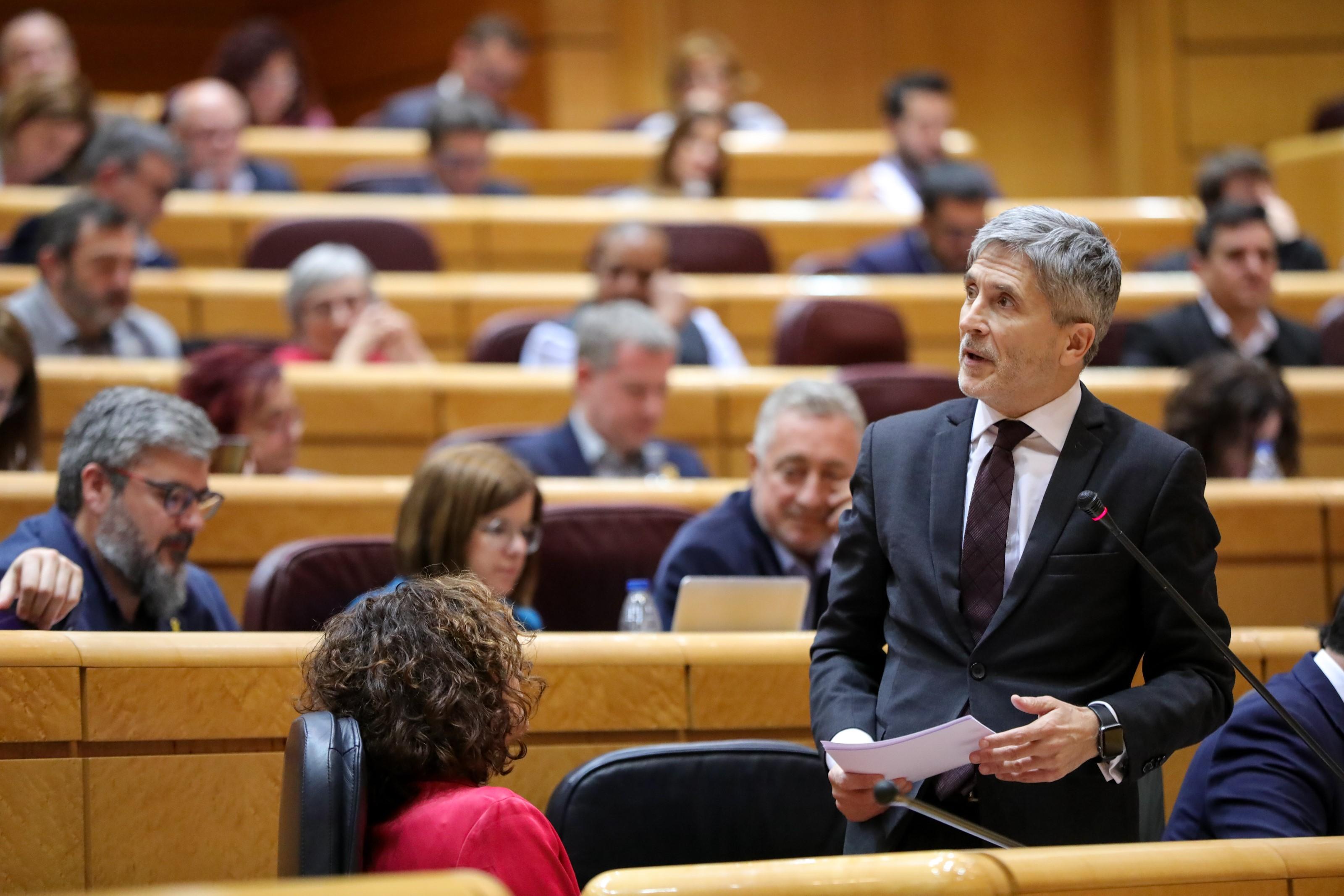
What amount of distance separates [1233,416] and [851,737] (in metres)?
1.82

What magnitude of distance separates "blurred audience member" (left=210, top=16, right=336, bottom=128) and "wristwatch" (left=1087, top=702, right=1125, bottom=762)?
487 centimetres

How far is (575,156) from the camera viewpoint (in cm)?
549

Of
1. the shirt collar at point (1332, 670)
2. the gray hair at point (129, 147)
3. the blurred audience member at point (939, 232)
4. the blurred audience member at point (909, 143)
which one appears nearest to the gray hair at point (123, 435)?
the shirt collar at point (1332, 670)

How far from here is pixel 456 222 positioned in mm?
4641

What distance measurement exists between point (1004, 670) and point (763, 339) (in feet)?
9.67

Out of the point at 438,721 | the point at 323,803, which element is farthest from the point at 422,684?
the point at 323,803

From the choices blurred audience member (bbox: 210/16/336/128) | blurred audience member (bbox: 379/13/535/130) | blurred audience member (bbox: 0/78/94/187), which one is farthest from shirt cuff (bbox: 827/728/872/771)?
blurred audience member (bbox: 210/16/336/128)

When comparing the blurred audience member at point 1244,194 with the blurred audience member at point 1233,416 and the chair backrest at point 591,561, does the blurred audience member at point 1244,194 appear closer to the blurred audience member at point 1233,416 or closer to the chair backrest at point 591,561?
the blurred audience member at point 1233,416

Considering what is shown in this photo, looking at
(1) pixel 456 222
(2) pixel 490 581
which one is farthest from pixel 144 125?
(2) pixel 490 581

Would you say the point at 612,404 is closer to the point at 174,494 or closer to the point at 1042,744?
the point at 174,494

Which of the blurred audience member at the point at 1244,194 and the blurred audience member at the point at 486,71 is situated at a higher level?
the blurred audience member at the point at 486,71

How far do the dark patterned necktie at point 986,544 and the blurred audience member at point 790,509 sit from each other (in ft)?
3.06

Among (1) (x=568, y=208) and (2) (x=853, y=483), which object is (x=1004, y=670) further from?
(1) (x=568, y=208)

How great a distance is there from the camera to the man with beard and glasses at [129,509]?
75.1 inches
